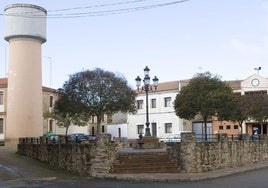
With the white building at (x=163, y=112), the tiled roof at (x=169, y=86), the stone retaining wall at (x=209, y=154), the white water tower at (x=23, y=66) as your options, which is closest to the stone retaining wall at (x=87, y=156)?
the stone retaining wall at (x=209, y=154)

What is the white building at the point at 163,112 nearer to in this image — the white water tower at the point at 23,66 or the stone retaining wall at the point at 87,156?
the white water tower at the point at 23,66

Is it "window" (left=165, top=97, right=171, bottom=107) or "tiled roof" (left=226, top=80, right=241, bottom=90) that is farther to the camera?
"window" (left=165, top=97, right=171, bottom=107)

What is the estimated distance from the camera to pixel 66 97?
44.0m

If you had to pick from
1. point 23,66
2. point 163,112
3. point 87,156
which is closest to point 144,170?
point 87,156

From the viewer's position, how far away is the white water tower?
38312 millimetres

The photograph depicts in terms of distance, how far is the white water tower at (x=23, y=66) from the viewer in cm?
3831

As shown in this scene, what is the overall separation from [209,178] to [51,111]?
45.6 metres

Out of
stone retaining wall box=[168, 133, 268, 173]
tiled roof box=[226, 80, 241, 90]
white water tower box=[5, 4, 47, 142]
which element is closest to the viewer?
stone retaining wall box=[168, 133, 268, 173]

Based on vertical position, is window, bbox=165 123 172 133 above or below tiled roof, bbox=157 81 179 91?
below

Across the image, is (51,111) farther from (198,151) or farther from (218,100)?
(198,151)

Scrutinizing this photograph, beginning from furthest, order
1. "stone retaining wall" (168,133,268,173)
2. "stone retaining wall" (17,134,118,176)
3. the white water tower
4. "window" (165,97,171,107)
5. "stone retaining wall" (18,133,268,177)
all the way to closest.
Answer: "window" (165,97,171,107) → the white water tower → "stone retaining wall" (168,133,268,173) → "stone retaining wall" (18,133,268,177) → "stone retaining wall" (17,134,118,176)

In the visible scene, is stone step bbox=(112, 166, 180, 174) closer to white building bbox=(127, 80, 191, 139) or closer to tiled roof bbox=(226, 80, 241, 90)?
white building bbox=(127, 80, 191, 139)

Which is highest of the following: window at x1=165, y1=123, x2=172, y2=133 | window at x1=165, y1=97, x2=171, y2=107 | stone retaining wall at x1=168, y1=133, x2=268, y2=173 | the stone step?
window at x1=165, y1=97, x2=171, y2=107

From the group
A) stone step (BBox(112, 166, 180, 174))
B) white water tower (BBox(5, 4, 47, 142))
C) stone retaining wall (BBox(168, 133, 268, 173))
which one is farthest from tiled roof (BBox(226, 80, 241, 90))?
stone step (BBox(112, 166, 180, 174))
